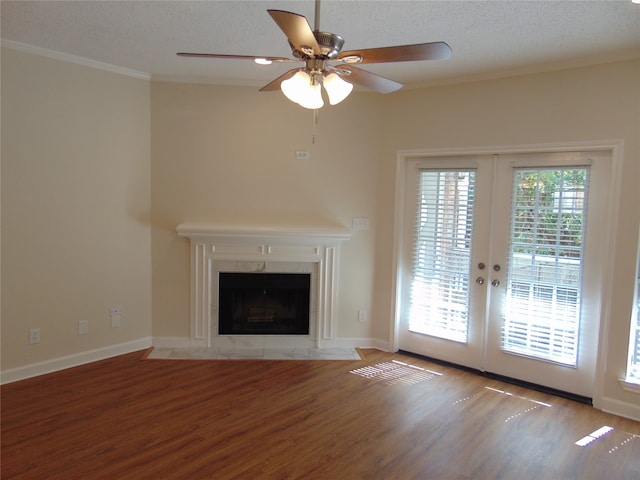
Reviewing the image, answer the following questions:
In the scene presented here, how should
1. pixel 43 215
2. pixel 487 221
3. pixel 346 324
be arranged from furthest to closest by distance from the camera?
pixel 346 324, pixel 487 221, pixel 43 215

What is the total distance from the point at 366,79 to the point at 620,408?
10.3ft

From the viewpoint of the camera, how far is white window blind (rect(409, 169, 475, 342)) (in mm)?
4055

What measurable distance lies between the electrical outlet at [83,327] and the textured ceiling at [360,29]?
2.36m

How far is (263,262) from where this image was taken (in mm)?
4387

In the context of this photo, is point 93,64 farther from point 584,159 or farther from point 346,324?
point 584,159

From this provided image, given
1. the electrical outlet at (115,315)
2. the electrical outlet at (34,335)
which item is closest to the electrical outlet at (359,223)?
the electrical outlet at (115,315)

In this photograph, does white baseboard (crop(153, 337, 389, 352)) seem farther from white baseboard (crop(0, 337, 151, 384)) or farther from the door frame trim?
the door frame trim

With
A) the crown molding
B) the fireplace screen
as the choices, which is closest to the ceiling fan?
the crown molding

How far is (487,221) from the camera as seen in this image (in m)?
3.92

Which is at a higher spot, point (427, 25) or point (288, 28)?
point (427, 25)

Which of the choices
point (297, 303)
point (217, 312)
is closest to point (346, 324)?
point (297, 303)

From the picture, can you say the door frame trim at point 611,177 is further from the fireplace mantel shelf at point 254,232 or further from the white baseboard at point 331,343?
the white baseboard at point 331,343

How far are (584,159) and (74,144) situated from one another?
169 inches

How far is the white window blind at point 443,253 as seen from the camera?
405 centimetres
